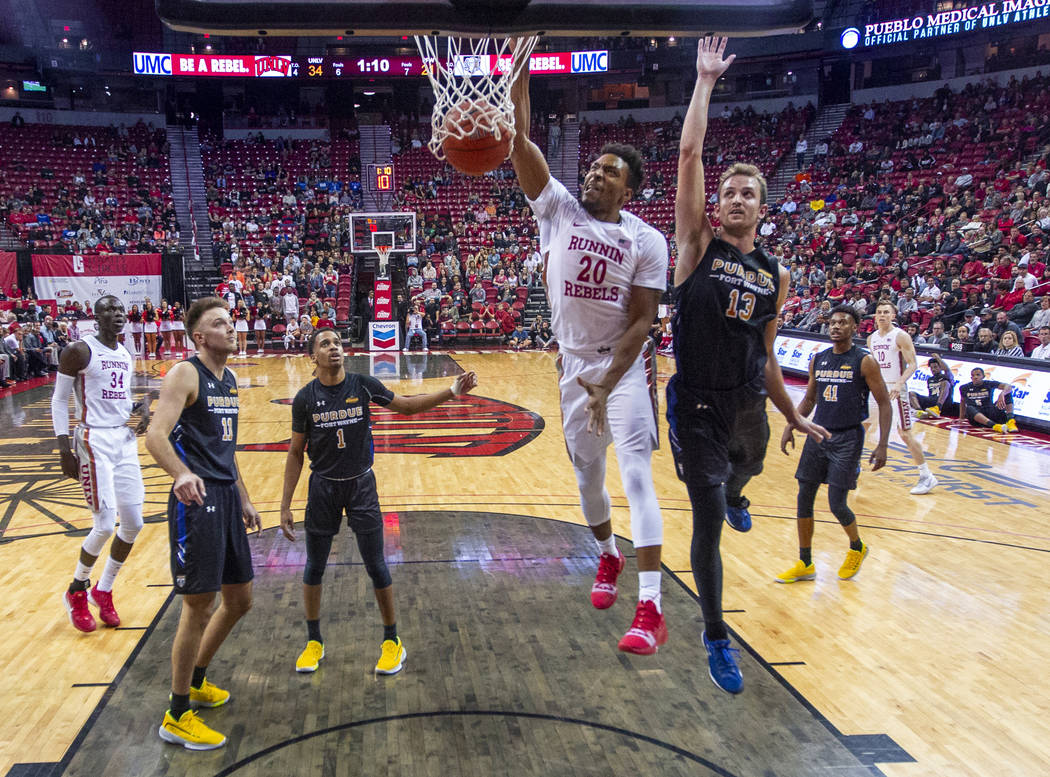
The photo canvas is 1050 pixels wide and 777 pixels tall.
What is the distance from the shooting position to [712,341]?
359cm

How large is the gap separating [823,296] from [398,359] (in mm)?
10386

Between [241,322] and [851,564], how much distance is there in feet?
65.0

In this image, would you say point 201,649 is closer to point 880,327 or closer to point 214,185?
point 880,327

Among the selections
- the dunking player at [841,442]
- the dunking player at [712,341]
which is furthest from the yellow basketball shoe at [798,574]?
the dunking player at [712,341]

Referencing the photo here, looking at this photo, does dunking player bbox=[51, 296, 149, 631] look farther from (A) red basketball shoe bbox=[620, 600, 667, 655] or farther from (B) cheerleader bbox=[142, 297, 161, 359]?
(B) cheerleader bbox=[142, 297, 161, 359]

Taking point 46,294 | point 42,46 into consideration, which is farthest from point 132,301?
point 42,46

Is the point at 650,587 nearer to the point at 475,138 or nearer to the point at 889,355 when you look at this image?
the point at 475,138

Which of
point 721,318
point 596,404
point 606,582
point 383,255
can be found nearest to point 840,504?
point 606,582

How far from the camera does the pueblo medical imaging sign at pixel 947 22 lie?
2483cm

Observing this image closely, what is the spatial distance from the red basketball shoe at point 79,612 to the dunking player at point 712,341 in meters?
4.00

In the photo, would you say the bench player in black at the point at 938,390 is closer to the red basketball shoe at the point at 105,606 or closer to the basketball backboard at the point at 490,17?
the basketball backboard at the point at 490,17

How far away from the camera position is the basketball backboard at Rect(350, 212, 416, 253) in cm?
2539

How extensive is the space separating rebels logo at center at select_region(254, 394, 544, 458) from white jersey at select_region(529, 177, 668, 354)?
7050mm

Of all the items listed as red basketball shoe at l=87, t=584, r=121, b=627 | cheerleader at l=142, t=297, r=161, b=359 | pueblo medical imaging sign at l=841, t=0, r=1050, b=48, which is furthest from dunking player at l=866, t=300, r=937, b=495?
pueblo medical imaging sign at l=841, t=0, r=1050, b=48
